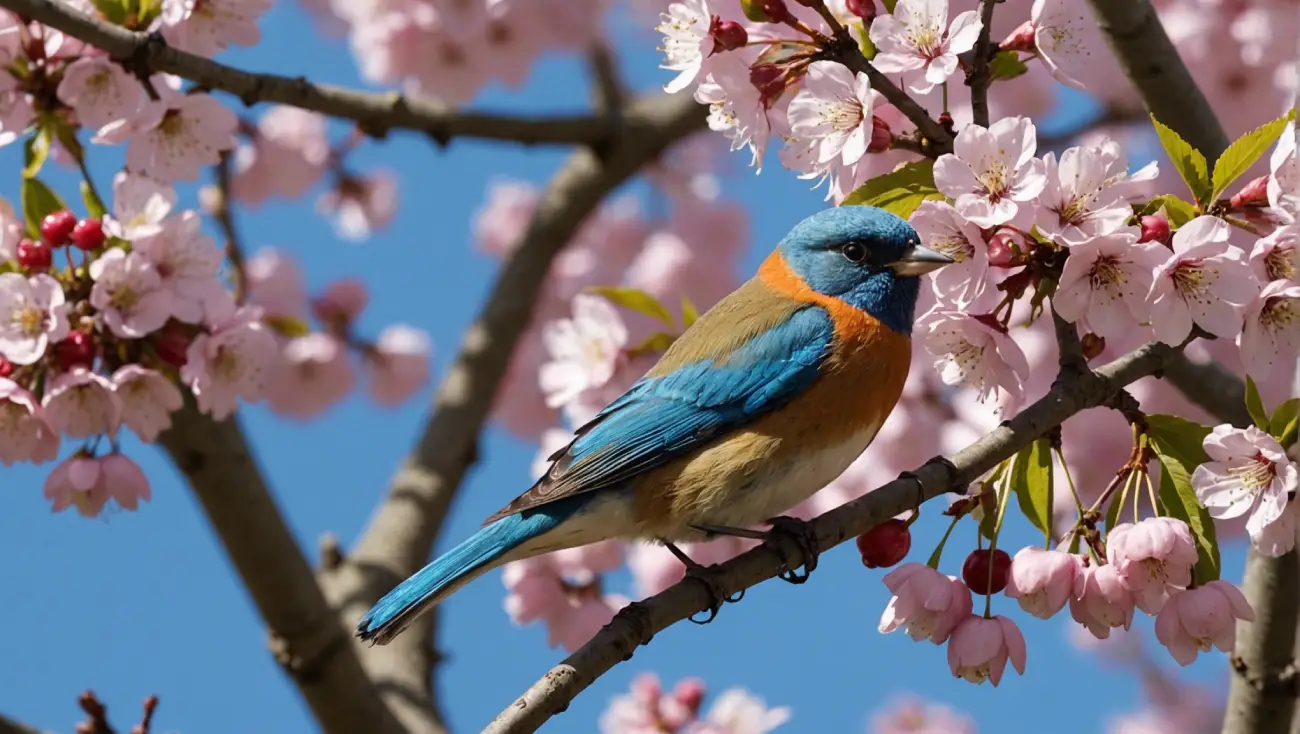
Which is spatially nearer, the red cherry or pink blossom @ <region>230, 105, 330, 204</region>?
the red cherry

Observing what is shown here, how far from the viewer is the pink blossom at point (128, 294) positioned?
346 centimetres

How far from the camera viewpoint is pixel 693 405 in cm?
360

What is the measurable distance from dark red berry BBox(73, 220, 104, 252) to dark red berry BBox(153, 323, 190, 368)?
0.27 meters

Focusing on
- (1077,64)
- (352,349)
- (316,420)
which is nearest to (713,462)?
(1077,64)

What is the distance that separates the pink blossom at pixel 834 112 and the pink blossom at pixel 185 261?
1.53 m

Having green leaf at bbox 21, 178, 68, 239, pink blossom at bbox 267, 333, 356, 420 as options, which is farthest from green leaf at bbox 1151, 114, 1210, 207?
pink blossom at bbox 267, 333, 356, 420

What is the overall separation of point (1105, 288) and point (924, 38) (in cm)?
58

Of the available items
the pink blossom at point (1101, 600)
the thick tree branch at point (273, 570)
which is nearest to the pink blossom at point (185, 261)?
the thick tree branch at point (273, 570)

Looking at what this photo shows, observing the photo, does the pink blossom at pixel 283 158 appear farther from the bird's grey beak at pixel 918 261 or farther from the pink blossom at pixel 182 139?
the bird's grey beak at pixel 918 261

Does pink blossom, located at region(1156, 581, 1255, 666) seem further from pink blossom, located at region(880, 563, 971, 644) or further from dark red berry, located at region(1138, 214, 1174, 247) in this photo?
dark red berry, located at region(1138, 214, 1174, 247)

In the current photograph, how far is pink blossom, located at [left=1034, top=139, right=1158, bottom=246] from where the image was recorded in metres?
2.70

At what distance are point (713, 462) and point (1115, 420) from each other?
246cm

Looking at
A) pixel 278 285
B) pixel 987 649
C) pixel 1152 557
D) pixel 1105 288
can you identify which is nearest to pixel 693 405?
pixel 987 649

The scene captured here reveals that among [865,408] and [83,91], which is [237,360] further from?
[865,408]
